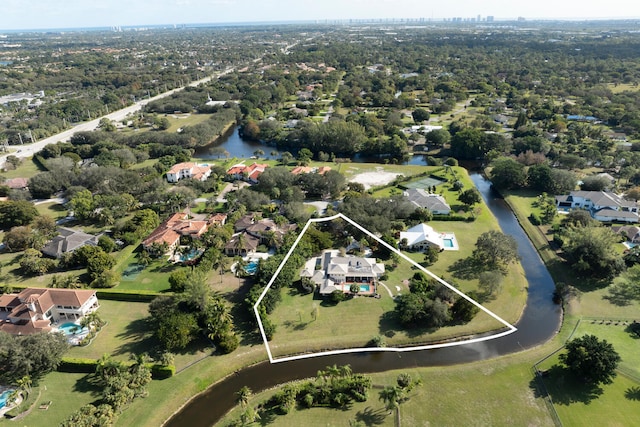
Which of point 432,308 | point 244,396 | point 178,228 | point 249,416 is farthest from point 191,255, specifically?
point 432,308

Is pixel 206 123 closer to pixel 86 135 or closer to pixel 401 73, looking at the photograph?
pixel 86 135

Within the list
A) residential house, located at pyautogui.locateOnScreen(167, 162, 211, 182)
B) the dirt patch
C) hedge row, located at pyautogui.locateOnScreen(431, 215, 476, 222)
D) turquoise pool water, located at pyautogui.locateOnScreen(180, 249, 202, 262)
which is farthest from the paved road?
hedge row, located at pyautogui.locateOnScreen(431, 215, 476, 222)

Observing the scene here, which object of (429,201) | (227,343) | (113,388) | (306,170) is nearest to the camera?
(113,388)

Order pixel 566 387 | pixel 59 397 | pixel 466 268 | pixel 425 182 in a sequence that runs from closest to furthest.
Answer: pixel 59 397
pixel 566 387
pixel 466 268
pixel 425 182

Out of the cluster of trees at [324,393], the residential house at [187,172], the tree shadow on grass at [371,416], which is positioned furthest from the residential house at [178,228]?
the tree shadow on grass at [371,416]

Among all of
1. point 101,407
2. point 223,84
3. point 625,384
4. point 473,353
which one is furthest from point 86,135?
point 625,384

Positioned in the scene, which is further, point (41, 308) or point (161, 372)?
point (41, 308)

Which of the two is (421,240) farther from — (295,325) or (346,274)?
(295,325)

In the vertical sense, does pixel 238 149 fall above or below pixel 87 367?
below
